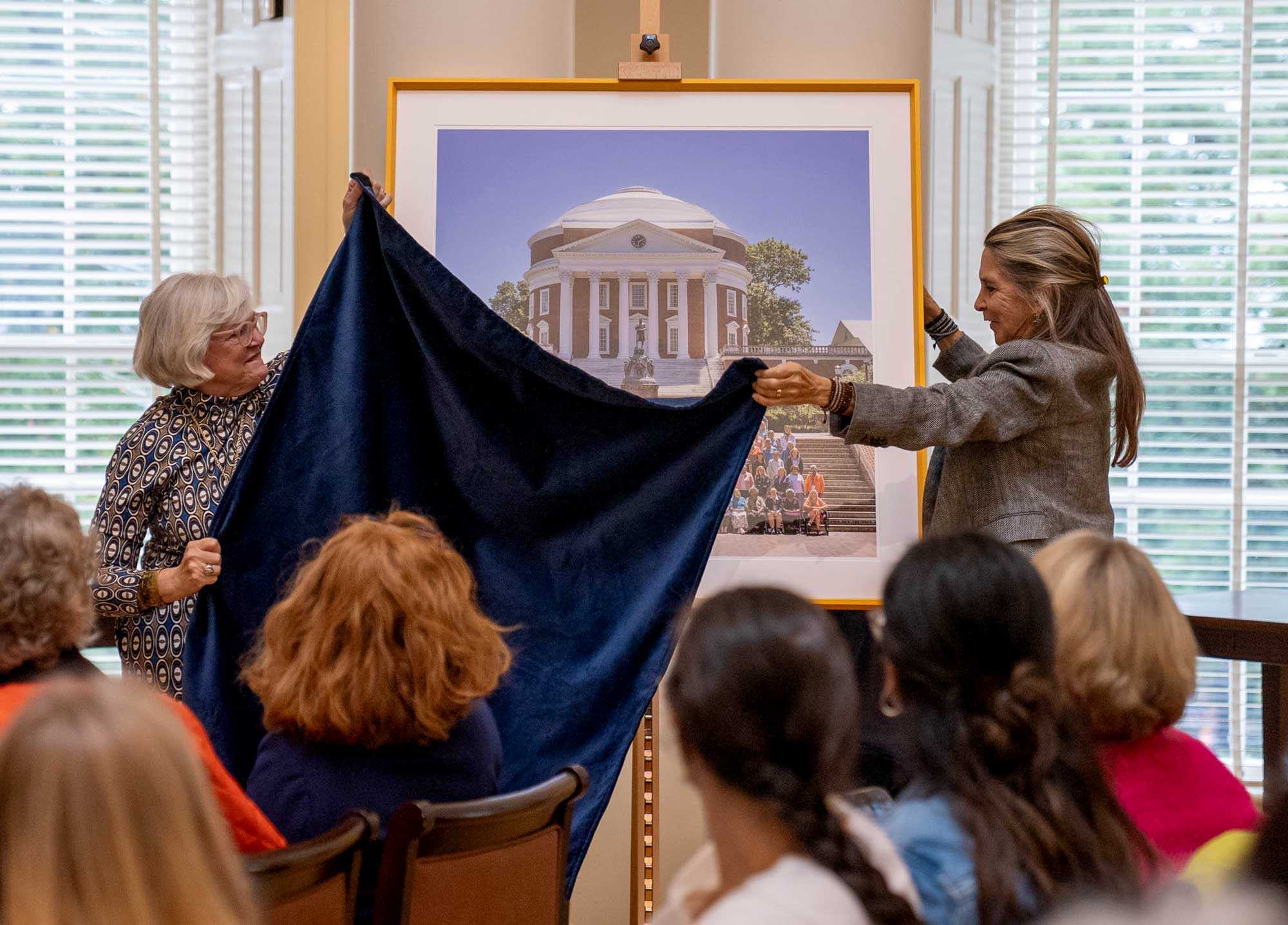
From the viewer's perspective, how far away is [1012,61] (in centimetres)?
331

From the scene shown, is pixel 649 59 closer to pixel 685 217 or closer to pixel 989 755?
pixel 685 217

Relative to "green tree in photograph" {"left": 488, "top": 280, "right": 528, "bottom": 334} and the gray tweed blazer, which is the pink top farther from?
"green tree in photograph" {"left": 488, "top": 280, "right": 528, "bottom": 334}

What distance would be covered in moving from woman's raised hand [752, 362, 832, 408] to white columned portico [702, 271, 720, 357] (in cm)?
47

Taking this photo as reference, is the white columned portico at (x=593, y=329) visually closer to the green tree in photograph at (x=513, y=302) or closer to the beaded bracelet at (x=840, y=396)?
the green tree in photograph at (x=513, y=302)

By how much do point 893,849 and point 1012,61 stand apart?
2806 millimetres

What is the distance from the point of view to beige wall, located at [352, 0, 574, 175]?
130 inches

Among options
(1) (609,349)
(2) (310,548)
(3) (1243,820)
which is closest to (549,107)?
(1) (609,349)

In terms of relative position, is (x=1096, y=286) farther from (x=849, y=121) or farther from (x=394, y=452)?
(x=394, y=452)

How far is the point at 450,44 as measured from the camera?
131 inches

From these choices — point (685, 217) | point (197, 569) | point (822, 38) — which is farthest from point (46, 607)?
point (822, 38)

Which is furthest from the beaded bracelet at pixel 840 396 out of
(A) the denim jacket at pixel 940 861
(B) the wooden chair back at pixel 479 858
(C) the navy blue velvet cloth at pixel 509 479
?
(A) the denim jacket at pixel 940 861

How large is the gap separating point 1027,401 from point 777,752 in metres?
1.55

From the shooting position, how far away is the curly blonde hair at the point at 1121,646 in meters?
1.37

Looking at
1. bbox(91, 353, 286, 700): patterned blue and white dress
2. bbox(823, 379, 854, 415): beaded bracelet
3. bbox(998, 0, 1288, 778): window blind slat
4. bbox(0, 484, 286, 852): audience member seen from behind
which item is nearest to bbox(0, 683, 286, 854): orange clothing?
bbox(0, 484, 286, 852): audience member seen from behind
